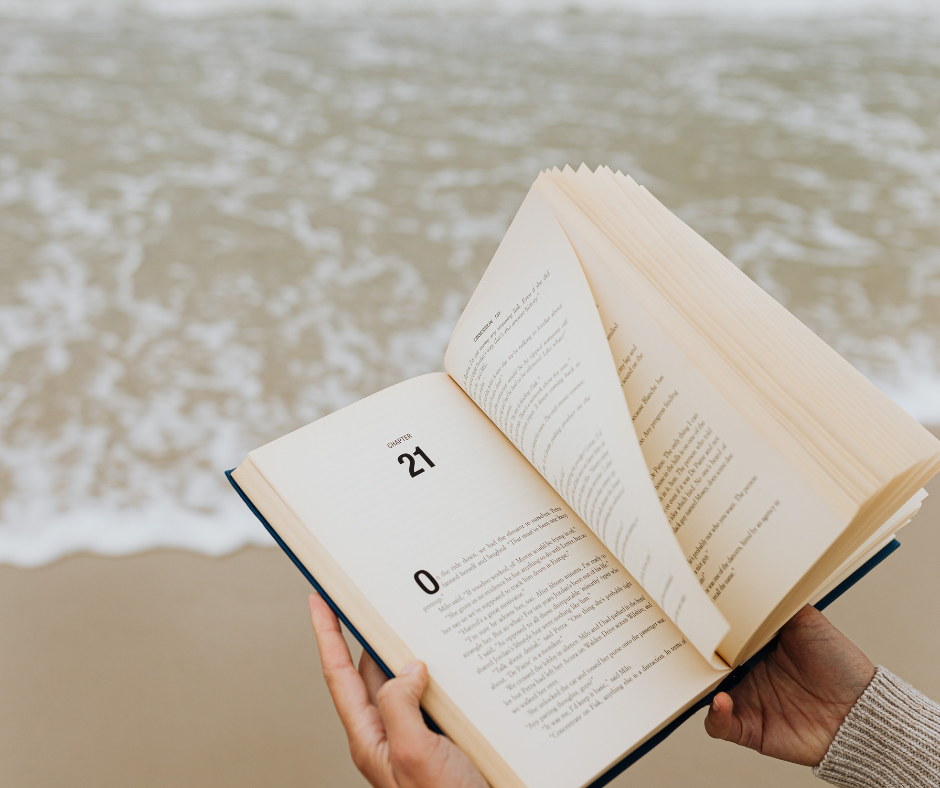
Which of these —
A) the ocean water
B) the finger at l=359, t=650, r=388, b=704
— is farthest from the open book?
the ocean water

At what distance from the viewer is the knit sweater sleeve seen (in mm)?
686

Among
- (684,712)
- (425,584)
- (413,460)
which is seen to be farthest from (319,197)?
(684,712)

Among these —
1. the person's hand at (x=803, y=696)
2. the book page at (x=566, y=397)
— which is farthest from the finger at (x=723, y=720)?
the book page at (x=566, y=397)

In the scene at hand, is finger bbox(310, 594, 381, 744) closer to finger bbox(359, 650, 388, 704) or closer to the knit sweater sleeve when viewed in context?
finger bbox(359, 650, 388, 704)

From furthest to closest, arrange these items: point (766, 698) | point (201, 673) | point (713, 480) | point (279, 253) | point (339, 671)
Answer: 1. point (279, 253)
2. point (201, 673)
3. point (766, 698)
4. point (339, 671)
5. point (713, 480)

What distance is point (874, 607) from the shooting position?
3.79ft

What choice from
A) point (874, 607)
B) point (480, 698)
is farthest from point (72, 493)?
point (874, 607)

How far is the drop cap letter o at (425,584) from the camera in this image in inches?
23.6

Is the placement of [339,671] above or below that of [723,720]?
above

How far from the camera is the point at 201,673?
3.53 feet

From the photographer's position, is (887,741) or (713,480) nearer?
(713,480)

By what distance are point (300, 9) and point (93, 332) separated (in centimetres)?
230

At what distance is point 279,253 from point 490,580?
1.38 m

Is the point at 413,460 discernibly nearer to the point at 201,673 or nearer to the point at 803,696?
the point at 803,696
